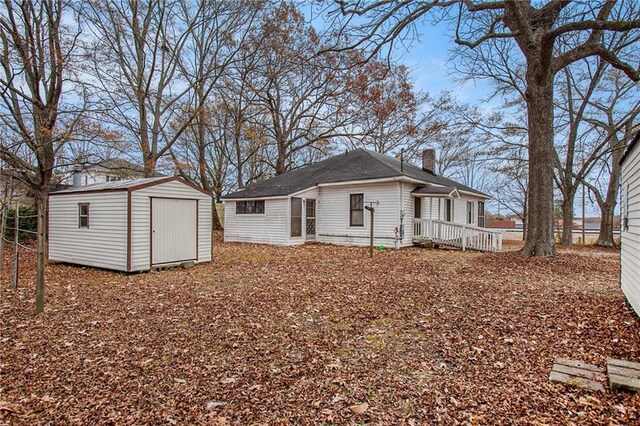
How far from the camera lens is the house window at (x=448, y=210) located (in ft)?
55.8

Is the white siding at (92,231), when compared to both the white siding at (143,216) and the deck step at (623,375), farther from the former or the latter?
the deck step at (623,375)

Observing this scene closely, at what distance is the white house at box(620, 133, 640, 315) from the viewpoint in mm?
4688

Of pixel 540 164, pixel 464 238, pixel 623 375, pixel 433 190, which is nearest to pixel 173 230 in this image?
pixel 623 375

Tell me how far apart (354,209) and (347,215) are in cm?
42

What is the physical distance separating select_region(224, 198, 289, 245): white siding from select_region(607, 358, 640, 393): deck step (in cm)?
1300

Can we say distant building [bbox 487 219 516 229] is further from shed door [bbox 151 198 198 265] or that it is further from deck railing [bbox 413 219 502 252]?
shed door [bbox 151 198 198 265]

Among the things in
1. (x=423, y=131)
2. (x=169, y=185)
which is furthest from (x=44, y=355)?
(x=423, y=131)

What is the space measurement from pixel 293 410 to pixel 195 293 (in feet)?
14.9

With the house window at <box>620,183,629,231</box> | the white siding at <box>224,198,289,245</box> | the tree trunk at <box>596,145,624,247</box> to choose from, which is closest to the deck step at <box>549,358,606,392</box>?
the house window at <box>620,183,629,231</box>

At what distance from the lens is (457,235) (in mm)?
14391

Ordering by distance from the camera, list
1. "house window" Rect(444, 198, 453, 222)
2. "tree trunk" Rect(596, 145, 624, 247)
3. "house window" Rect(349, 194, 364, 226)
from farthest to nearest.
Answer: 1. "tree trunk" Rect(596, 145, 624, 247)
2. "house window" Rect(444, 198, 453, 222)
3. "house window" Rect(349, 194, 364, 226)

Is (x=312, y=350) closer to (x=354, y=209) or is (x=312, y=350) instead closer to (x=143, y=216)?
(x=143, y=216)

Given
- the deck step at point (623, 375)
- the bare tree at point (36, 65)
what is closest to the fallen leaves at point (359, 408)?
the deck step at point (623, 375)

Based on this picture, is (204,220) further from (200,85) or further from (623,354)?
(200,85)
